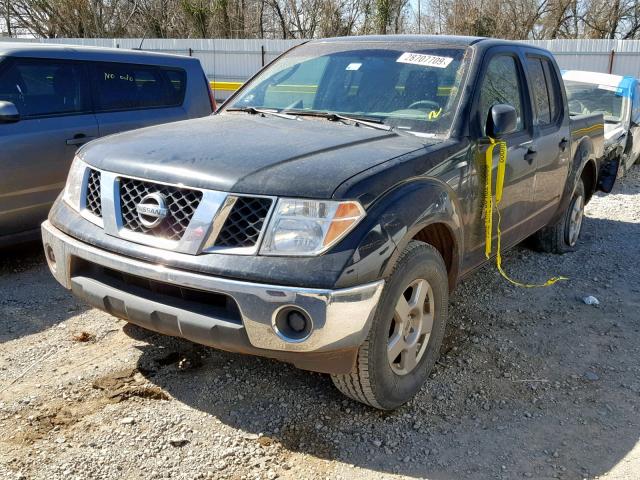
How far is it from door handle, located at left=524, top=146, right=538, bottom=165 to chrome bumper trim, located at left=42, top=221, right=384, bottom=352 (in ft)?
6.92

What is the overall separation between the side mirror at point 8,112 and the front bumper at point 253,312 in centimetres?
236

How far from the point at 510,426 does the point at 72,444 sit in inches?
81.5

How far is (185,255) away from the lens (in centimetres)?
259

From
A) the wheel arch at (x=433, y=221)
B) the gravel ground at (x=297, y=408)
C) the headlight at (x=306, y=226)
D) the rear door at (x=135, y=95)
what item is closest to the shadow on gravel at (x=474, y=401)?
the gravel ground at (x=297, y=408)

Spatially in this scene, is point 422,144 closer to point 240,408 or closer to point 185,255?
point 185,255

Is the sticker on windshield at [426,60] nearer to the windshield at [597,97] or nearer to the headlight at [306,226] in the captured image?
the headlight at [306,226]

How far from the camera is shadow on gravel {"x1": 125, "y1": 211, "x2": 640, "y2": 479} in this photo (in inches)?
111

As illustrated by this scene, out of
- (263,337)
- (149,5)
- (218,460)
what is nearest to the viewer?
(263,337)

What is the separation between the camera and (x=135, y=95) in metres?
5.80

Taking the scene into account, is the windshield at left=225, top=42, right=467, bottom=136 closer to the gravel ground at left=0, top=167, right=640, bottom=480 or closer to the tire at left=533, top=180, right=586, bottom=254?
the gravel ground at left=0, top=167, right=640, bottom=480

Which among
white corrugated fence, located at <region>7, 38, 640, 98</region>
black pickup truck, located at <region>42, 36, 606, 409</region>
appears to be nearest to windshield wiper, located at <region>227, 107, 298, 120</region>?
black pickup truck, located at <region>42, 36, 606, 409</region>

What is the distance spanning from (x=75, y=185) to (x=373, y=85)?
1.82m

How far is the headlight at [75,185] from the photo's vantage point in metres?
3.12

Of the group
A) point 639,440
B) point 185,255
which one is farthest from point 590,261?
point 185,255
